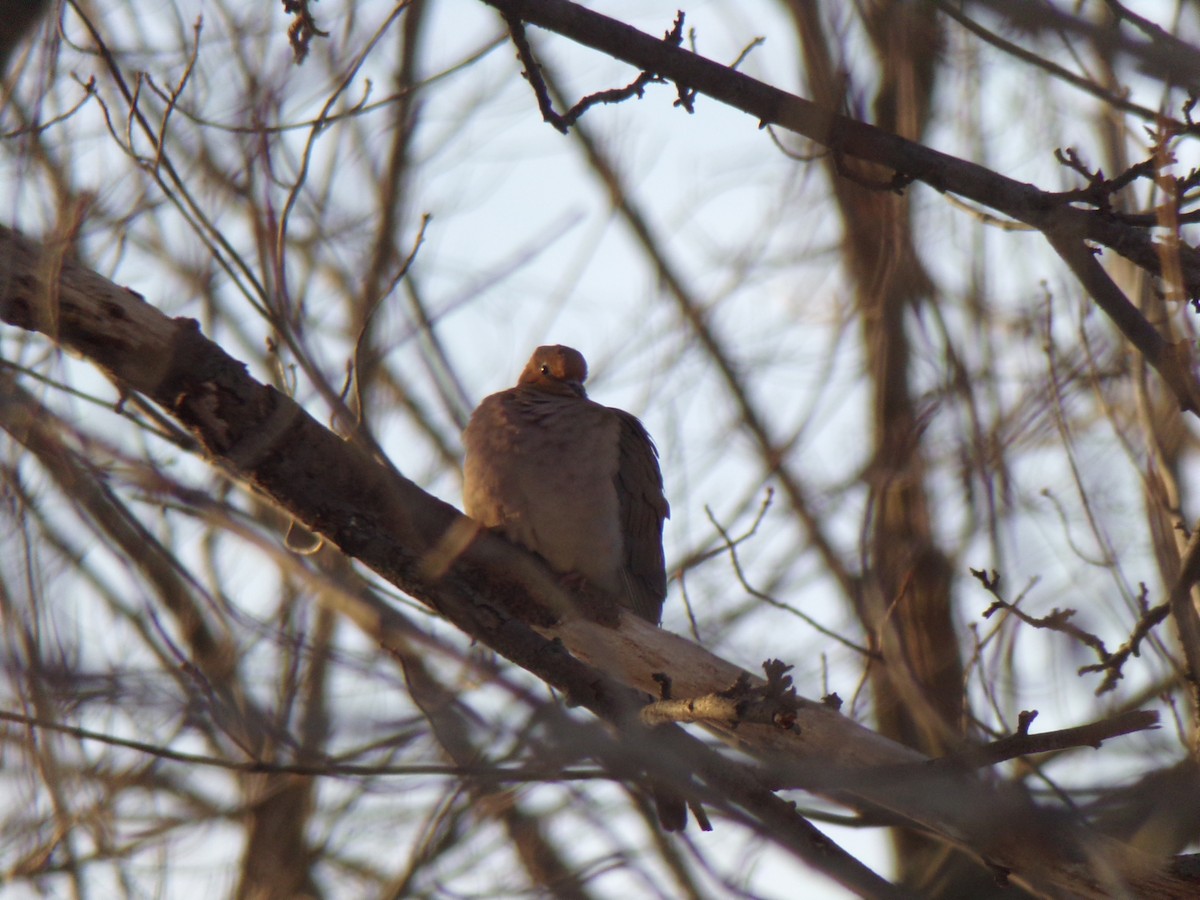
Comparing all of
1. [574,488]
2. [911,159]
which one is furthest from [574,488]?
[911,159]

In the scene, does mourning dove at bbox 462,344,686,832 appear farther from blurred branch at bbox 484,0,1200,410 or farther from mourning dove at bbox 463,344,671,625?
blurred branch at bbox 484,0,1200,410

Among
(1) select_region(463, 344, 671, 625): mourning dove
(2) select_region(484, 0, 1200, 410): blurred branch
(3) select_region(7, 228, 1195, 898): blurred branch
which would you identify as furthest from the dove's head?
(2) select_region(484, 0, 1200, 410): blurred branch

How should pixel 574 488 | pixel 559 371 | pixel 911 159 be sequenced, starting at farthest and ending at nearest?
pixel 559 371
pixel 574 488
pixel 911 159

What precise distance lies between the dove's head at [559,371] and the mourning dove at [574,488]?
0.27m

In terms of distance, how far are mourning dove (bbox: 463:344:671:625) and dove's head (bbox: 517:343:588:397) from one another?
0.90 ft

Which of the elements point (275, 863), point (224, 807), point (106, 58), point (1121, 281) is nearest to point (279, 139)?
point (106, 58)

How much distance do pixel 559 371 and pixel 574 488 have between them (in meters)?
0.93

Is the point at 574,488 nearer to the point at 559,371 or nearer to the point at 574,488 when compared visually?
the point at 574,488

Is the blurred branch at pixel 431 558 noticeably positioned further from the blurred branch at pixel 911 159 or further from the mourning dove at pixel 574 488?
the blurred branch at pixel 911 159

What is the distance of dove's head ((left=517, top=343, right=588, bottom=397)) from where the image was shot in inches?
238

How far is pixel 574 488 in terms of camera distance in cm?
534

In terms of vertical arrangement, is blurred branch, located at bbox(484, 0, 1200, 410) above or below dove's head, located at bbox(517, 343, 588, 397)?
below

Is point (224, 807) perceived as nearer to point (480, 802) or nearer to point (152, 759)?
point (152, 759)

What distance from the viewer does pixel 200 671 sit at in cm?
374
